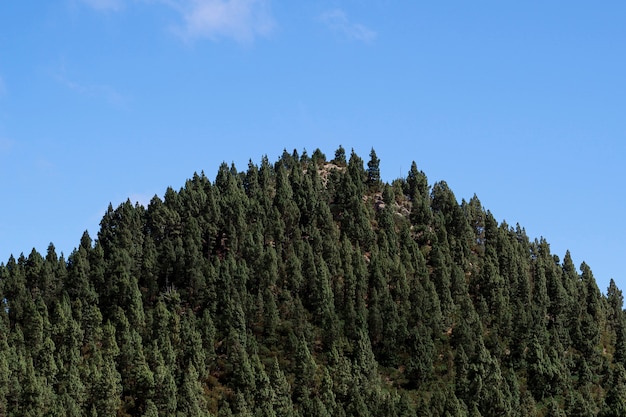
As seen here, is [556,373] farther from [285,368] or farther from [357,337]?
[285,368]

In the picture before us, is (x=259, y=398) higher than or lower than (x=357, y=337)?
lower

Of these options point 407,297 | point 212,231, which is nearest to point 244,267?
point 212,231

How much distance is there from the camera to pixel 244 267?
17112 cm

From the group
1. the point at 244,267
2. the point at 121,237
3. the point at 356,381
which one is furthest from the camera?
the point at 121,237

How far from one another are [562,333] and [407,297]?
30630 millimetres

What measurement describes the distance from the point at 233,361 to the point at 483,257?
7380 centimetres

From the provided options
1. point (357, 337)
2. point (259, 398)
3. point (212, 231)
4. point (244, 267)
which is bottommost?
point (259, 398)

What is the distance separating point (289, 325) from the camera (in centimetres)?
16225

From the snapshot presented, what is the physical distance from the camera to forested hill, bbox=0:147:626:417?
447 ft

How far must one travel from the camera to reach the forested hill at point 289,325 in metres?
136

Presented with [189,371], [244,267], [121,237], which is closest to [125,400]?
[189,371]

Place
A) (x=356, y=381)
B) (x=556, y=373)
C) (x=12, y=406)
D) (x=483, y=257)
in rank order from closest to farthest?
1. (x=12, y=406)
2. (x=356, y=381)
3. (x=556, y=373)
4. (x=483, y=257)

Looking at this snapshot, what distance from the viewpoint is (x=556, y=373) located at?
15888cm

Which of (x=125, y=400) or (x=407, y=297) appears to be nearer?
(x=125, y=400)
